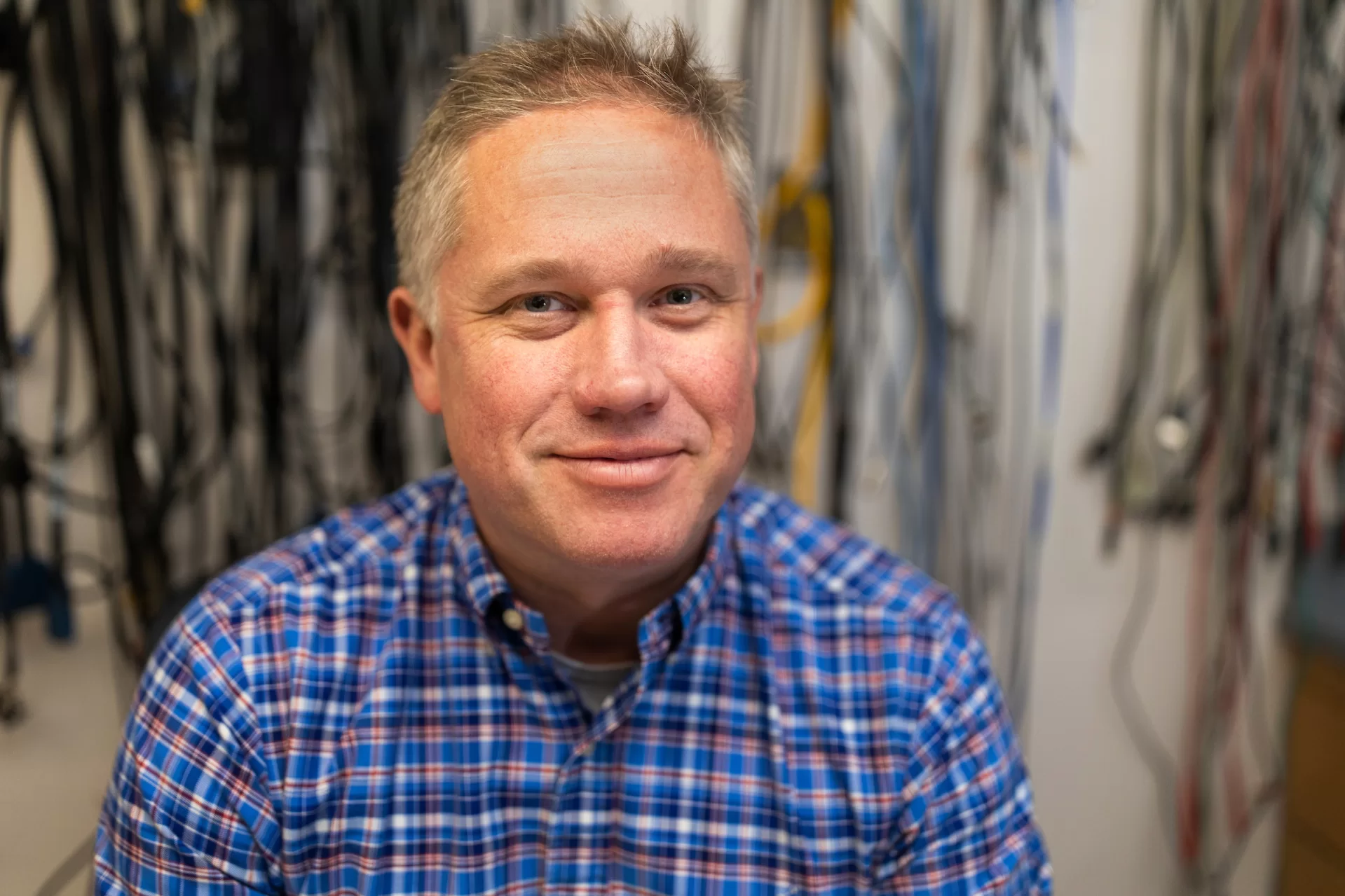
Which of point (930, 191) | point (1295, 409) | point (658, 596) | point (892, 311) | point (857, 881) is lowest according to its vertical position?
point (857, 881)

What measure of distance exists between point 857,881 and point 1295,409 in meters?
1.26

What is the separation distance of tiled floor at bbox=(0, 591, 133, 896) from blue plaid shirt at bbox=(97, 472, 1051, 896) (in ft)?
1.77

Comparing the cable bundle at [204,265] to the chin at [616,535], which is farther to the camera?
the cable bundle at [204,265]

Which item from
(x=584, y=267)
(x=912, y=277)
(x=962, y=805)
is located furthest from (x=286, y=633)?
(x=912, y=277)

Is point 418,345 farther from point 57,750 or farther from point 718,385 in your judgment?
point 57,750

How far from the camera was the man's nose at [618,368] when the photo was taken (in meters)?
0.82

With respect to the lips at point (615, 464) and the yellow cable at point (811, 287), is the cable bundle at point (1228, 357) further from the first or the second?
the lips at point (615, 464)

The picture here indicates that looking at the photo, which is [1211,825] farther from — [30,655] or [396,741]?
[30,655]

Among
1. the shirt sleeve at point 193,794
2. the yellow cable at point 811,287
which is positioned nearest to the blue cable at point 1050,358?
the yellow cable at point 811,287

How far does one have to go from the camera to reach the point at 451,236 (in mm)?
916

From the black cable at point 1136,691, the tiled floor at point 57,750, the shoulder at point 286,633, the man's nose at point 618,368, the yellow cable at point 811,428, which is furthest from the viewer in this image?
the black cable at point 1136,691

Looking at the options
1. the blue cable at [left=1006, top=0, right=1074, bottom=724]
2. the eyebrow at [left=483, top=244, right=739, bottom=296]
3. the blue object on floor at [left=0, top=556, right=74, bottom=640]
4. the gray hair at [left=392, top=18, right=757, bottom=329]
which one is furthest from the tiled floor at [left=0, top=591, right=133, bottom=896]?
the blue cable at [left=1006, top=0, right=1074, bottom=724]

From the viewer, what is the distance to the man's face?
0.85 m

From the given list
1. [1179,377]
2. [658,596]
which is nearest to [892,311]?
[1179,377]
